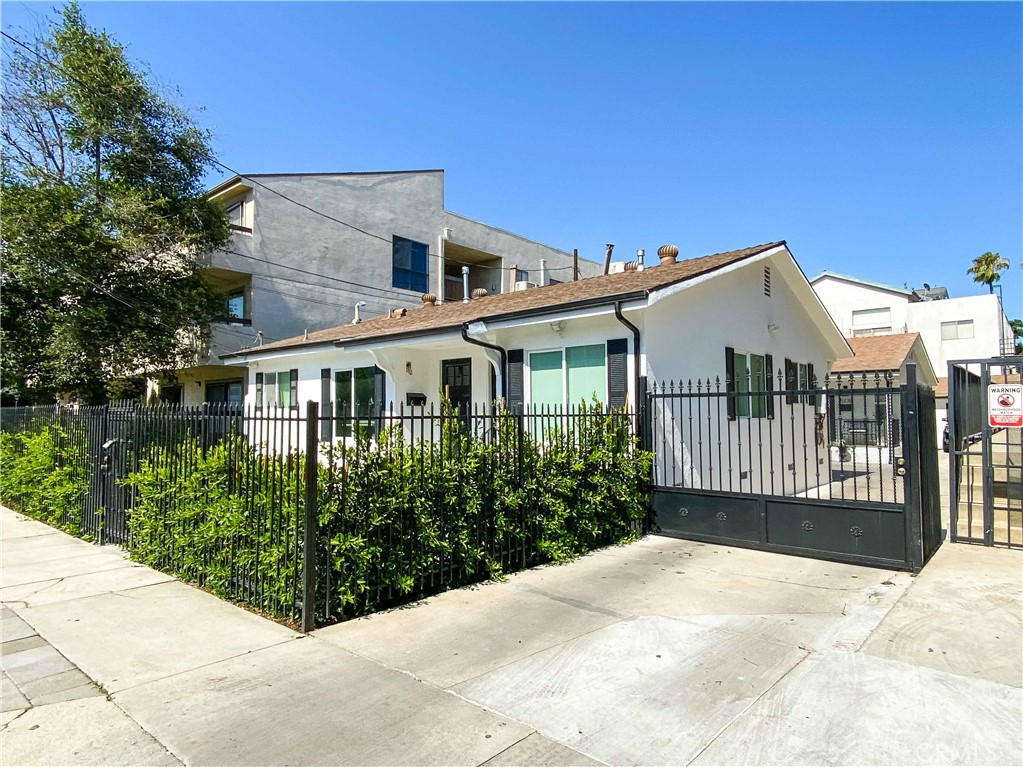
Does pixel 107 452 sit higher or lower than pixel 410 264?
lower

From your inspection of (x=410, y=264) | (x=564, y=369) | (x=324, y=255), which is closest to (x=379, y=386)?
(x=564, y=369)

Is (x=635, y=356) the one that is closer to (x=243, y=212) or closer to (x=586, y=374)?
(x=586, y=374)

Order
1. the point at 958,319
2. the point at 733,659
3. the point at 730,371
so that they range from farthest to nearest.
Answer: the point at 958,319, the point at 730,371, the point at 733,659

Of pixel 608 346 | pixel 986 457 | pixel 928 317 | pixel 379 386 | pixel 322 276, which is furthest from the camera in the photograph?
pixel 928 317

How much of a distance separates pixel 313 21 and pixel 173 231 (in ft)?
33.0

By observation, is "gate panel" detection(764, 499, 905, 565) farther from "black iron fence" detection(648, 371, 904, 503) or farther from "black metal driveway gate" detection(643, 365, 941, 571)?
"black iron fence" detection(648, 371, 904, 503)

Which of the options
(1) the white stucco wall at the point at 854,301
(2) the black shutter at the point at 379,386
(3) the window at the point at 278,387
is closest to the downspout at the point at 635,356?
(2) the black shutter at the point at 379,386

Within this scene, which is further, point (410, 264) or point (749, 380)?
point (410, 264)

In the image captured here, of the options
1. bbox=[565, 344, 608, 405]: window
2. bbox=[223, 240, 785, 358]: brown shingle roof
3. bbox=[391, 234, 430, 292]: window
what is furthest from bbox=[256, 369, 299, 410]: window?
bbox=[391, 234, 430, 292]: window

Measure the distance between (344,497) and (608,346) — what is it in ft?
16.6

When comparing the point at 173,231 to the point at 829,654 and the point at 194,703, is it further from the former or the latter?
the point at 829,654

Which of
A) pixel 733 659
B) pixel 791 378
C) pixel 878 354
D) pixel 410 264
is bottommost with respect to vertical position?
pixel 733 659

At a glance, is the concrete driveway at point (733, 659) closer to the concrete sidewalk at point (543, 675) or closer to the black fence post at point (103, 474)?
the concrete sidewalk at point (543, 675)

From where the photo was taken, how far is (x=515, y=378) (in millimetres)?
10062
